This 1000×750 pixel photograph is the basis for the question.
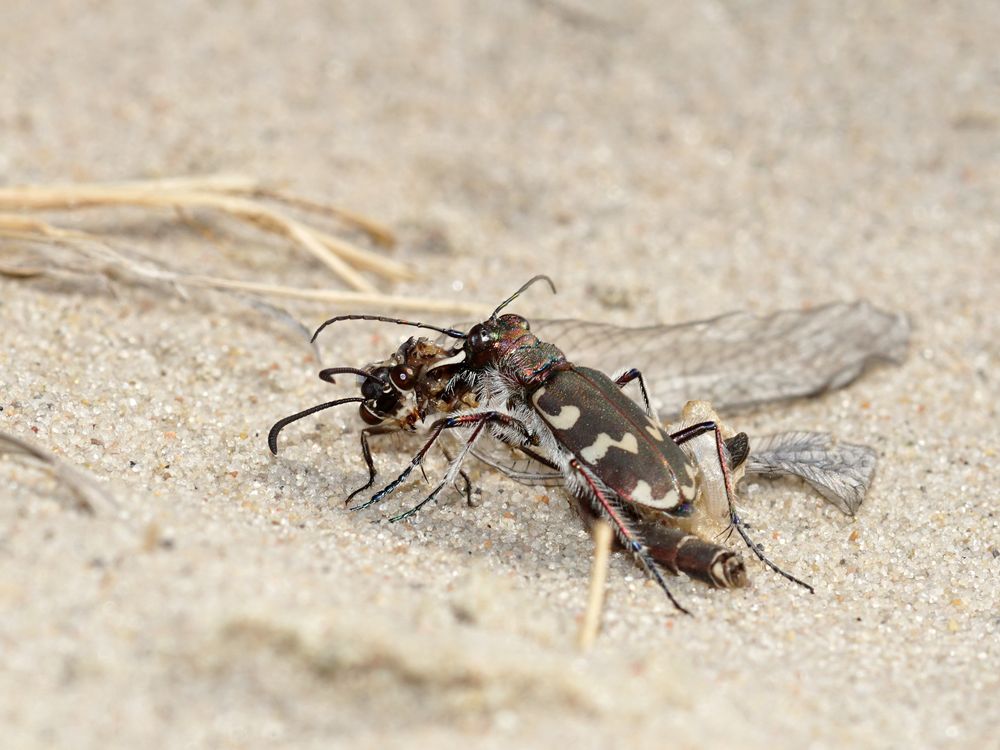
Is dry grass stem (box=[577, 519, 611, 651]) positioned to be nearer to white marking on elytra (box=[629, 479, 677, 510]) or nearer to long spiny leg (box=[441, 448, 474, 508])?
white marking on elytra (box=[629, 479, 677, 510])

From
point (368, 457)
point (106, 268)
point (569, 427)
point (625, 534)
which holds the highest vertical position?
point (569, 427)

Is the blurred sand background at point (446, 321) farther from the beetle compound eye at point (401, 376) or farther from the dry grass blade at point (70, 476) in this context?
the beetle compound eye at point (401, 376)

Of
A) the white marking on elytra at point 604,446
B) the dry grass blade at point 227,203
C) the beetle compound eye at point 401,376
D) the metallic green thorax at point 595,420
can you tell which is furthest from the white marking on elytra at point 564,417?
the dry grass blade at point 227,203

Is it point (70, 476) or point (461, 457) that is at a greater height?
point (461, 457)

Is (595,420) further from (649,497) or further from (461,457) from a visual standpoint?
(461,457)

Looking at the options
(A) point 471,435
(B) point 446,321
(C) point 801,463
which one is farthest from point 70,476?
(C) point 801,463

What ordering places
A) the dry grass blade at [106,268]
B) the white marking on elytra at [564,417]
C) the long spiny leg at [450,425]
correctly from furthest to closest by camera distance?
the dry grass blade at [106,268]
the long spiny leg at [450,425]
the white marking on elytra at [564,417]

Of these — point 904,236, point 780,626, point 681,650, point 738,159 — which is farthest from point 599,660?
point 738,159

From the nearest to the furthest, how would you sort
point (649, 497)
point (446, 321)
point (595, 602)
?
point (595, 602)
point (649, 497)
point (446, 321)
